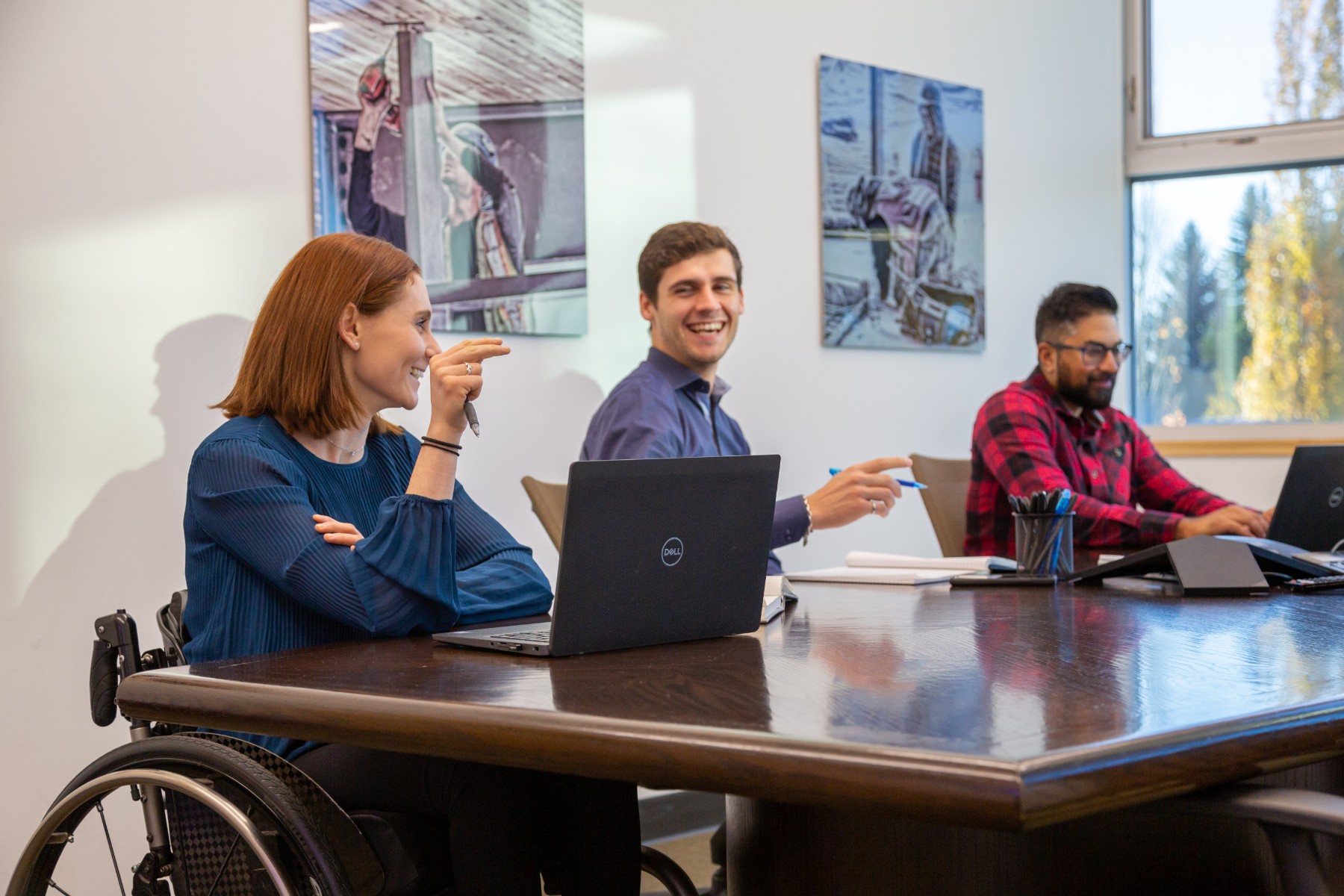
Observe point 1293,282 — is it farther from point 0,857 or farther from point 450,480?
point 0,857

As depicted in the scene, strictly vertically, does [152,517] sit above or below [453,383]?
below

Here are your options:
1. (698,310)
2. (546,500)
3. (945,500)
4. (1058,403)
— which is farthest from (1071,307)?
(546,500)

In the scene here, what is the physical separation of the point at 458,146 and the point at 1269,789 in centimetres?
249

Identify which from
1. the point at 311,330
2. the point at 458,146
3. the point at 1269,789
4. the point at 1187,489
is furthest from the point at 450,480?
the point at 1187,489

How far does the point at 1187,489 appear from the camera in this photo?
334 cm

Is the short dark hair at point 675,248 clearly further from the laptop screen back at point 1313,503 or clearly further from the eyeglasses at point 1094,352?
the laptop screen back at point 1313,503

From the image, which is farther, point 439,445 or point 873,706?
point 439,445

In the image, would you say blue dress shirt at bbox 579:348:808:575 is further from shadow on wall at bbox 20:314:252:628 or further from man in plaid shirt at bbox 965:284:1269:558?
shadow on wall at bbox 20:314:252:628

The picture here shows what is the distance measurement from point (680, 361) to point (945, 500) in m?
0.83

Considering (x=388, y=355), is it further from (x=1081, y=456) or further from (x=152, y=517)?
(x=1081, y=456)

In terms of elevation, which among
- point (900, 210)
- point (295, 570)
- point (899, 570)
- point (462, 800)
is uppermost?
point (900, 210)

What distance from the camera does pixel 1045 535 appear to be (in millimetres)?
1974

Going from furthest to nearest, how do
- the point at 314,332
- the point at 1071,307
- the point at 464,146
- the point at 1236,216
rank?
the point at 1236,216
the point at 1071,307
the point at 464,146
the point at 314,332

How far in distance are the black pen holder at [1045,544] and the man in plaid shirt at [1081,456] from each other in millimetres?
919
